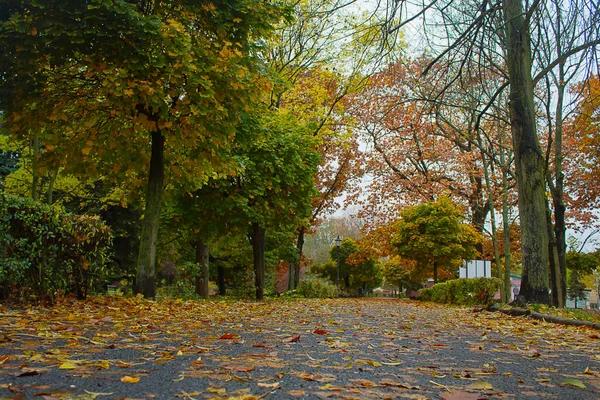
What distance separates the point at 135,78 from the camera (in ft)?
22.0

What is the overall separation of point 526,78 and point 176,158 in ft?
23.5

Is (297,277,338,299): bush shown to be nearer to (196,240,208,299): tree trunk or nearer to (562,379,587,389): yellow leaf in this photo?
(196,240,208,299): tree trunk

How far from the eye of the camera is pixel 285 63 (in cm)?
1730

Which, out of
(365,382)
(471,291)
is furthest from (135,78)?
(471,291)

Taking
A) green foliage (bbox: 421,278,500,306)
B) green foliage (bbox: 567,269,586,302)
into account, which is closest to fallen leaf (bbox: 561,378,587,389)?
green foliage (bbox: 421,278,500,306)

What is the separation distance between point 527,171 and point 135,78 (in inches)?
292

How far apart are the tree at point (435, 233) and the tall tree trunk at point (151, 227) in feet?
50.2

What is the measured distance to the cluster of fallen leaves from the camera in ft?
7.58

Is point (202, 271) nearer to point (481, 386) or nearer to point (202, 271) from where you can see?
point (202, 271)

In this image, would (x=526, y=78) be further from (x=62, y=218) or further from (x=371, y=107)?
(x=371, y=107)

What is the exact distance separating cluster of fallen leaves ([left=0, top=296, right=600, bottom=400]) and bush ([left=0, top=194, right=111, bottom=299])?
738 mm

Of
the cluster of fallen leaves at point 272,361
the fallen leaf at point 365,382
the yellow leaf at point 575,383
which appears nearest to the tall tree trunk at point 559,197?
the cluster of fallen leaves at point 272,361

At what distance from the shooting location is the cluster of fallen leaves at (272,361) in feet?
7.58

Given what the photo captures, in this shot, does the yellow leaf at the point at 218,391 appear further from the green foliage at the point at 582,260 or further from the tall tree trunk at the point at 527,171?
the green foliage at the point at 582,260
